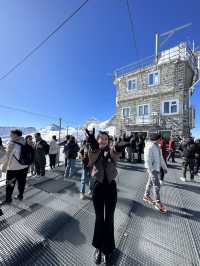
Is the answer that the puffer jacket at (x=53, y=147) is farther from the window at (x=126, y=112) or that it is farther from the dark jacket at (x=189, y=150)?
the window at (x=126, y=112)

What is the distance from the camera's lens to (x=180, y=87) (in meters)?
15.1

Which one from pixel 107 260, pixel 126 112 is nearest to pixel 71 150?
pixel 107 260

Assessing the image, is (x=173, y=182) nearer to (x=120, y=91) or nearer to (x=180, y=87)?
(x=180, y=87)

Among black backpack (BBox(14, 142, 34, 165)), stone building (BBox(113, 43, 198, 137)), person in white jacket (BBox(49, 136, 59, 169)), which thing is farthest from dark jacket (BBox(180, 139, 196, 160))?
stone building (BBox(113, 43, 198, 137))

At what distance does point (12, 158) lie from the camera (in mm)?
3725

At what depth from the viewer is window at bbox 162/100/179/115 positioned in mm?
15328

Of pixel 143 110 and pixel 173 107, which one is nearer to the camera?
pixel 173 107

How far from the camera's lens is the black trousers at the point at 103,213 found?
2.19m

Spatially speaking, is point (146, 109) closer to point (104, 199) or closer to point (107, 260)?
point (104, 199)

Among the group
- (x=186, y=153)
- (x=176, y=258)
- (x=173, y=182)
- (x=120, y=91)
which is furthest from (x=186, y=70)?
(x=176, y=258)

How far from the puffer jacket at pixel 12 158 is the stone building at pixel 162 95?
1169 centimetres

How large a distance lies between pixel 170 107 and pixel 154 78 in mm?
3317

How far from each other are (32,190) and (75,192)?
45.9 inches

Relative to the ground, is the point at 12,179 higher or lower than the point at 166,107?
lower
